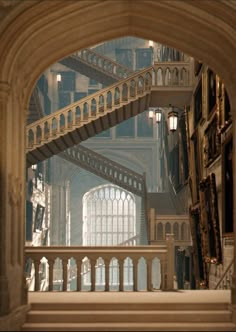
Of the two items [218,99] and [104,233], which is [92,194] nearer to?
[104,233]

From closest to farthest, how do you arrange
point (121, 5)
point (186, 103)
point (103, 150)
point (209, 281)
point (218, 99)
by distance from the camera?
point (121, 5) < point (218, 99) < point (209, 281) < point (186, 103) < point (103, 150)

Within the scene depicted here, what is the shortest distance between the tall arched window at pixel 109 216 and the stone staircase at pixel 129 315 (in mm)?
28122

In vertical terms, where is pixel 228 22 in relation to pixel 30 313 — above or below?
above

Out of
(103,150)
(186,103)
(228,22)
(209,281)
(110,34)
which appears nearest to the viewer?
(228,22)

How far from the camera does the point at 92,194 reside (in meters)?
38.2

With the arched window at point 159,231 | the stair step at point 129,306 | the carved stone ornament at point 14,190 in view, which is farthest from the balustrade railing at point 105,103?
the stair step at point 129,306

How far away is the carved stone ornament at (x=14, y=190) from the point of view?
8.77 metres

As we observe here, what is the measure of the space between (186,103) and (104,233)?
19162 mm

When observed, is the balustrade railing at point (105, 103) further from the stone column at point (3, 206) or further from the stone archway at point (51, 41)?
the stone column at point (3, 206)

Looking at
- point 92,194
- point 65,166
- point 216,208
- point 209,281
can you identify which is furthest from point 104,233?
point 216,208

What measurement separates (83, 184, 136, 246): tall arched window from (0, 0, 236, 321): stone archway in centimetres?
2768

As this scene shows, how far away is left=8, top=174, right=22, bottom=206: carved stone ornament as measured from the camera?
8.77m

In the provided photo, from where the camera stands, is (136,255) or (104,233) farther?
(104,233)

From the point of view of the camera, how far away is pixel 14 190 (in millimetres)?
8969
